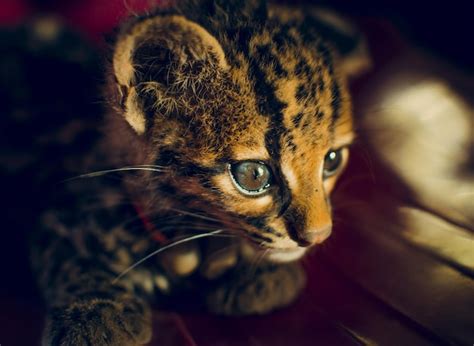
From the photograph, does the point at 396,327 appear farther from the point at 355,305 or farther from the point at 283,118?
the point at 283,118

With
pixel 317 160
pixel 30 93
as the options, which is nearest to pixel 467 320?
pixel 317 160

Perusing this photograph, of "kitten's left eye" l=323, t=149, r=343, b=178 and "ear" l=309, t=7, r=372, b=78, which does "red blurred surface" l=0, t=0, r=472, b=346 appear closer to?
"kitten's left eye" l=323, t=149, r=343, b=178

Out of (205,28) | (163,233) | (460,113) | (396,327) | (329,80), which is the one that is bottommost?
(396,327)

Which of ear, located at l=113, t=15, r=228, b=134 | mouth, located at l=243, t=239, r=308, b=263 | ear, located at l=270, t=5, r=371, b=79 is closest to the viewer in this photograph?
ear, located at l=113, t=15, r=228, b=134

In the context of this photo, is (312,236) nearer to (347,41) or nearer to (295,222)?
(295,222)

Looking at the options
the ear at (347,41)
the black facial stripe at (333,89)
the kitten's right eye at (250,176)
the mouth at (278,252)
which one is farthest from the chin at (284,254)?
the ear at (347,41)

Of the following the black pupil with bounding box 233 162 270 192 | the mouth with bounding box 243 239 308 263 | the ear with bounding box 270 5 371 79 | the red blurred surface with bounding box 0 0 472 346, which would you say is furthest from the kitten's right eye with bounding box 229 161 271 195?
the ear with bounding box 270 5 371 79
